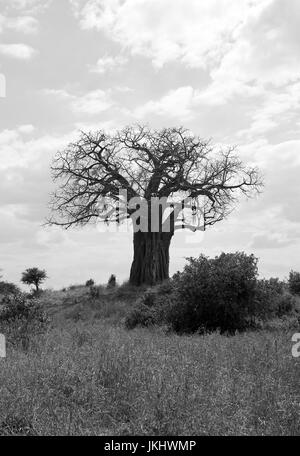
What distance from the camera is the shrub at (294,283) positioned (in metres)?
27.5

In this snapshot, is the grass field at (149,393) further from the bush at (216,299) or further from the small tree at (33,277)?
the small tree at (33,277)

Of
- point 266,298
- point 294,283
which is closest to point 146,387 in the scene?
point 266,298

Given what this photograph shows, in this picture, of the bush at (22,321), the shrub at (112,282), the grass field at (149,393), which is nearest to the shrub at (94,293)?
the shrub at (112,282)

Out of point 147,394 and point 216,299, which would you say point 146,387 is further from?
point 216,299

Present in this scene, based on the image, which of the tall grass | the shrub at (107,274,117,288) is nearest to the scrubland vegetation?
the tall grass

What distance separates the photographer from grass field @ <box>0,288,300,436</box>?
5.85 meters

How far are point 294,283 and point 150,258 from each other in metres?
8.94

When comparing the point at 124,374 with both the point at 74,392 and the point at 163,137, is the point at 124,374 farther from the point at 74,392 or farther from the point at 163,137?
the point at 163,137

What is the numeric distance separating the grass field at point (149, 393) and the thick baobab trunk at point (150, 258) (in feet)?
74.2

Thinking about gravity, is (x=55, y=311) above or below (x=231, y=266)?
below

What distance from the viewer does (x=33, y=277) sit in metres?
38.3

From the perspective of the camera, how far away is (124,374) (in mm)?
7305
